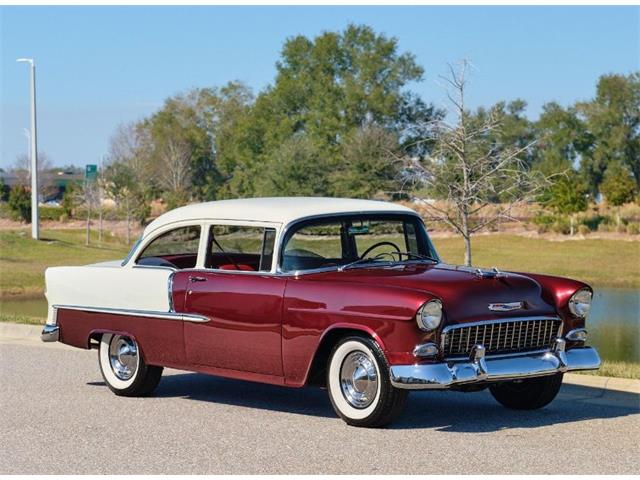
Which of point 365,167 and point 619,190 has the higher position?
point 365,167

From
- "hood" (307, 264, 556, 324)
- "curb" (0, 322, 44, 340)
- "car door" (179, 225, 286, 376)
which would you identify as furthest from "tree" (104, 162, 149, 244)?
"hood" (307, 264, 556, 324)

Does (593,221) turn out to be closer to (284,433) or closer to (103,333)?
(103,333)

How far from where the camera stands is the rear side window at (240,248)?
9.51 meters

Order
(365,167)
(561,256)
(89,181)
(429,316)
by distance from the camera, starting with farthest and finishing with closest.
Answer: (89,181) → (365,167) → (561,256) → (429,316)

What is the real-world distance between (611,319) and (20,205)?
4975cm

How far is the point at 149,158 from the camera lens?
107 m

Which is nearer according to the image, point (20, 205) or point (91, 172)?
point (20, 205)

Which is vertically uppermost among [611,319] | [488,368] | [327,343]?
[327,343]

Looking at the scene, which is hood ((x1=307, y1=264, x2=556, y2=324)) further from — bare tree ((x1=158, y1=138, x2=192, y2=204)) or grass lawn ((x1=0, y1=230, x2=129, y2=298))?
bare tree ((x1=158, y1=138, x2=192, y2=204))

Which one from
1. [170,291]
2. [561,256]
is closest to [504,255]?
[561,256]

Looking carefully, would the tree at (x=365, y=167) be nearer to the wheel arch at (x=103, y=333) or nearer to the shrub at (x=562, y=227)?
the shrub at (x=562, y=227)

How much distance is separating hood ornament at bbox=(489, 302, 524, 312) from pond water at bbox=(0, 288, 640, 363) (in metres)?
11.4

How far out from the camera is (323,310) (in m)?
8.72

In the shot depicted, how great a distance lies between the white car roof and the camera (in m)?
9.60
